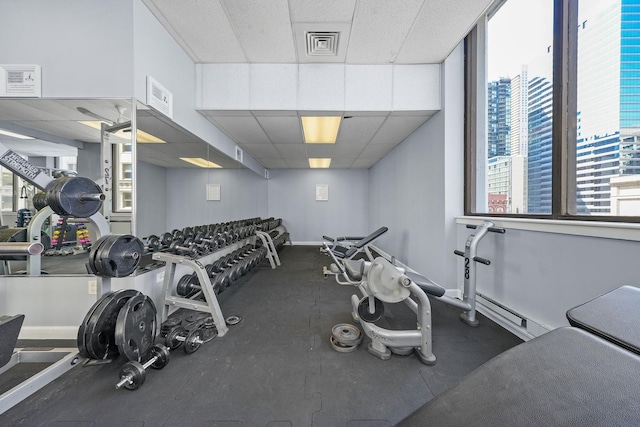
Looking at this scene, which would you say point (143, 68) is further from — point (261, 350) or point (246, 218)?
point (246, 218)

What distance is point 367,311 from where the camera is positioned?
1611 mm

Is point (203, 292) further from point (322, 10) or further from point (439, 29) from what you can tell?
point (439, 29)

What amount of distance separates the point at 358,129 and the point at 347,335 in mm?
2585

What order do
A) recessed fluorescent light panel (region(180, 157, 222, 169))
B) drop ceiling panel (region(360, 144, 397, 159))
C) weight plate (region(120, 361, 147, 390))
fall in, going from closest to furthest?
weight plate (region(120, 361, 147, 390))
recessed fluorescent light panel (region(180, 157, 222, 169))
drop ceiling panel (region(360, 144, 397, 159))

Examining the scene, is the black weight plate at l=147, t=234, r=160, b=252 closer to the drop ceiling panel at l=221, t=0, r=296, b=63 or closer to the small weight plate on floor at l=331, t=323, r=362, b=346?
the small weight plate on floor at l=331, t=323, r=362, b=346

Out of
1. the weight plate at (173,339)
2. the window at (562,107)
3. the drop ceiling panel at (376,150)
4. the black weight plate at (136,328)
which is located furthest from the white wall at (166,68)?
the window at (562,107)

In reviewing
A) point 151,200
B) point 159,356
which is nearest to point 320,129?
point 151,200

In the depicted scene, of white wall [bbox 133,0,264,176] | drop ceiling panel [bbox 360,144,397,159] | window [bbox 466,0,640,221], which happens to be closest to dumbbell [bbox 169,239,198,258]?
white wall [bbox 133,0,264,176]

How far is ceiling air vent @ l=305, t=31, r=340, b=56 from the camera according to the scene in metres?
1.99

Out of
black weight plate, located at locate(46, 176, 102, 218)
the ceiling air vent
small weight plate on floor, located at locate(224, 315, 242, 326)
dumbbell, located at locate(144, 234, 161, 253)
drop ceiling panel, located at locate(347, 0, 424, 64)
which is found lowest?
small weight plate on floor, located at locate(224, 315, 242, 326)

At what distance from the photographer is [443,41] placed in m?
2.05

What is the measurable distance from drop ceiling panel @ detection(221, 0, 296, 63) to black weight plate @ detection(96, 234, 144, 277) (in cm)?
189

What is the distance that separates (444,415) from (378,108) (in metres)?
2.60

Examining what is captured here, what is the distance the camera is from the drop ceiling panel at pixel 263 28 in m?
1.71
